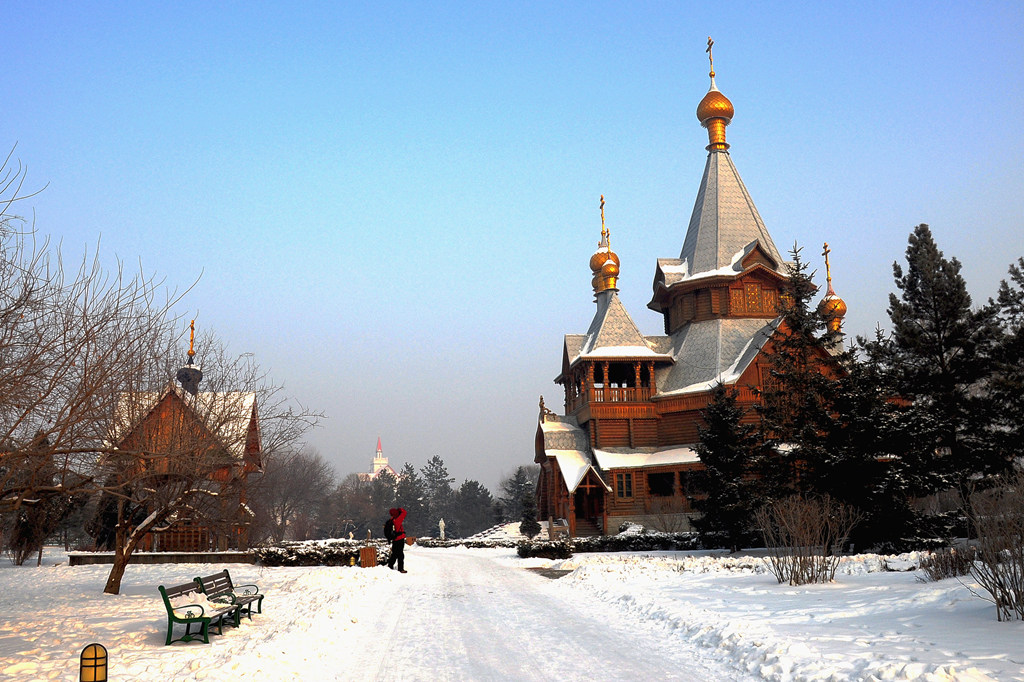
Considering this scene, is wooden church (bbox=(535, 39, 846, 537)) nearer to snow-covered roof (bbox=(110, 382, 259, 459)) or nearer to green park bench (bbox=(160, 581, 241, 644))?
snow-covered roof (bbox=(110, 382, 259, 459))

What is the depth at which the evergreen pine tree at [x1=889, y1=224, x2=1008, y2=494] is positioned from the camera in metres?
25.3

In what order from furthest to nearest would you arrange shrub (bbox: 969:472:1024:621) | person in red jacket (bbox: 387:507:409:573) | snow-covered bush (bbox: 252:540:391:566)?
snow-covered bush (bbox: 252:540:391:566) < person in red jacket (bbox: 387:507:409:573) < shrub (bbox: 969:472:1024:621)

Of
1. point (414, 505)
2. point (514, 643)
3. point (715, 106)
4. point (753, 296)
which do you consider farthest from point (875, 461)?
point (414, 505)

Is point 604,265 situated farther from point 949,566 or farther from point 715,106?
point 949,566

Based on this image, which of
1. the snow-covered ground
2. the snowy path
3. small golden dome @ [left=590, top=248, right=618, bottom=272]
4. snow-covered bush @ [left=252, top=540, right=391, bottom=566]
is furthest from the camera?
small golden dome @ [left=590, top=248, right=618, bottom=272]

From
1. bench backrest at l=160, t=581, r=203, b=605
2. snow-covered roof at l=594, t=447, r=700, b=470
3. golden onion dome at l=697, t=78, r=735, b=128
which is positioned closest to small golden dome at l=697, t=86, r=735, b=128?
golden onion dome at l=697, t=78, r=735, b=128

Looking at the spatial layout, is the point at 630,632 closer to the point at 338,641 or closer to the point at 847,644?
the point at 847,644

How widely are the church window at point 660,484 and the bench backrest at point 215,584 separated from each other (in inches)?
1090

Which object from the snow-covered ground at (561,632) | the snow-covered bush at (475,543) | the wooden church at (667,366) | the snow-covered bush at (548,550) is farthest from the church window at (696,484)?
the snow-covered bush at (475,543)

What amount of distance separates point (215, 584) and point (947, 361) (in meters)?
25.1

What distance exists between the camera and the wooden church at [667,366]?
3700 centimetres

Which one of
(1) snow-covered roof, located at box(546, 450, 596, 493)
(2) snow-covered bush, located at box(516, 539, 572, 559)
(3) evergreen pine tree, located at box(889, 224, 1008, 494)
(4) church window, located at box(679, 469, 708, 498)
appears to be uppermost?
(3) evergreen pine tree, located at box(889, 224, 1008, 494)

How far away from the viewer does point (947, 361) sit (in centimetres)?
2650

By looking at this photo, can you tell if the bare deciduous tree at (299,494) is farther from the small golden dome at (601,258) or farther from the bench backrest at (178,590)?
the bench backrest at (178,590)
